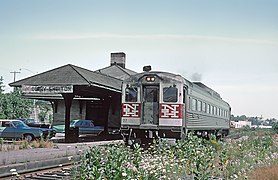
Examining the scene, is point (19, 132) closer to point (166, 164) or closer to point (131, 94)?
point (131, 94)

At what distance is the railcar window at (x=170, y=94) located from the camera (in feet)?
57.2

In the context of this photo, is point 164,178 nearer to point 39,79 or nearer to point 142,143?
point 142,143

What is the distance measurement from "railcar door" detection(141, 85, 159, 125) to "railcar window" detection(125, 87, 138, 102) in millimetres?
403

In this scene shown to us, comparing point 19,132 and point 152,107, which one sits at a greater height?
point 152,107

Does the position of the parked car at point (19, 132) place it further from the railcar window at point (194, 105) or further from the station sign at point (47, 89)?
the railcar window at point (194, 105)

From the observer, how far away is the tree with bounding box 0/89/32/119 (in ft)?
160

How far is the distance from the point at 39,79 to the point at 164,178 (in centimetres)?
1499

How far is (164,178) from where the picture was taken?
815cm

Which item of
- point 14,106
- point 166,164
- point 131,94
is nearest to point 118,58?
point 14,106

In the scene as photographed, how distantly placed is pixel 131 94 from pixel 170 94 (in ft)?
5.60

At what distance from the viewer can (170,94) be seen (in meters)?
17.5

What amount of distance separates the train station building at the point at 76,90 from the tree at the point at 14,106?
11.1m

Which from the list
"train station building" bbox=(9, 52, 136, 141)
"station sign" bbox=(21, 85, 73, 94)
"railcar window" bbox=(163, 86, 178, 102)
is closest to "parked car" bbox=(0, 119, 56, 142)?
"train station building" bbox=(9, 52, 136, 141)

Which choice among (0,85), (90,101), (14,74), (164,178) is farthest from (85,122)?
(14,74)
